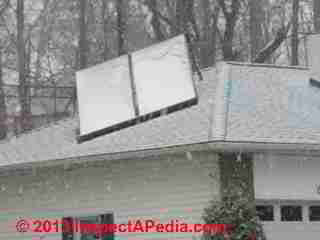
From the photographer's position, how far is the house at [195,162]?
13.4 metres

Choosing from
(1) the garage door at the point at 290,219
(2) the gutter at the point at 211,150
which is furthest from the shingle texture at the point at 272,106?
(1) the garage door at the point at 290,219

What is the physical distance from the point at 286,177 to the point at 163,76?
3.84 metres

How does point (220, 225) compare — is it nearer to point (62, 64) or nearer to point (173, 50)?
point (173, 50)

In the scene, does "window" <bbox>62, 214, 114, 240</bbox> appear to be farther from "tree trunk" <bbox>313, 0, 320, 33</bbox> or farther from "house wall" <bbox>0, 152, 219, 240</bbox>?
"tree trunk" <bbox>313, 0, 320, 33</bbox>

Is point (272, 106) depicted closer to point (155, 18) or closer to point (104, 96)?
point (104, 96)

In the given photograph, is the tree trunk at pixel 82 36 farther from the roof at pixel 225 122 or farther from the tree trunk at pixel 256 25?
the roof at pixel 225 122

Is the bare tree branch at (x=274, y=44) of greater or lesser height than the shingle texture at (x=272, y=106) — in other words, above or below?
above

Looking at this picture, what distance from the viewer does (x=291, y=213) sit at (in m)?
14.2

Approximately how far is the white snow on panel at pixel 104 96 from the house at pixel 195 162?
0.54 m

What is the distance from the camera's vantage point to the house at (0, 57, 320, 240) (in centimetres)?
1337

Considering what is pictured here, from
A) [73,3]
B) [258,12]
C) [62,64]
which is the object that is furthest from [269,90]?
[62,64]

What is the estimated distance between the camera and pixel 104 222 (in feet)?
48.6

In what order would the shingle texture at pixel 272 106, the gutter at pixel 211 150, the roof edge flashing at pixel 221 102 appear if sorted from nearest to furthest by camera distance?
the gutter at pixel 211 150
the roof edge flashing at pixel 221 102
the shingle texture at pixel 272 106

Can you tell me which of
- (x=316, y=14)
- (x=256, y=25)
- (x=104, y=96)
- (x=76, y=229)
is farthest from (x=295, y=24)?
(x=76, y=229)
